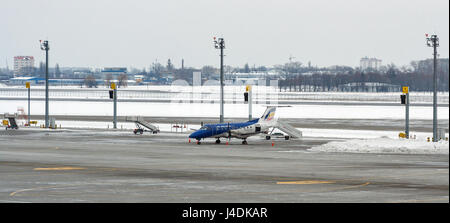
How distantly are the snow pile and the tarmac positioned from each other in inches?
73.1

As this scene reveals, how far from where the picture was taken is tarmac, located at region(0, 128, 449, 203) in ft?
91.7

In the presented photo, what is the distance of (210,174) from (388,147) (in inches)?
728

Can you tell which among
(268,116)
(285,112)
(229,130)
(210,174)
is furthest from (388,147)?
(285,112)

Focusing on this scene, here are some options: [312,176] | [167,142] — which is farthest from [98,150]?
[312,176]

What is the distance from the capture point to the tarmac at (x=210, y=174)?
2794 cm

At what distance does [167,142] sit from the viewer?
62375 millimetres

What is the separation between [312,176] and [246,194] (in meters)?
7.40

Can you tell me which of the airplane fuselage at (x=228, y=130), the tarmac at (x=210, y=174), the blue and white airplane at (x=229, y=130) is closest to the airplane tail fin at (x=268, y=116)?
the blue and white airplane at (x=229, y=130)

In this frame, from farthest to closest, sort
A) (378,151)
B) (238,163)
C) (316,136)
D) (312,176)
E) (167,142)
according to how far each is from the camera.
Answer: (316,136) < (167,142) < (378,151) < (238,163) < (312,176)

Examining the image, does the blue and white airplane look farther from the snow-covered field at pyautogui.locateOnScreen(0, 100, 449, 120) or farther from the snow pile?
the snow-covered field at pyautogui.locateOnScreen(0, 100, 449, 120)
